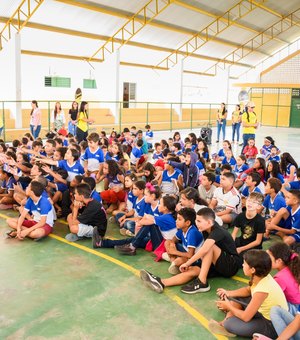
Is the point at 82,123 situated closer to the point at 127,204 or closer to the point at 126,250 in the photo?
the point at 127,204

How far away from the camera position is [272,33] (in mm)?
25750

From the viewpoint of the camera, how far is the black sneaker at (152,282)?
405 centimetres

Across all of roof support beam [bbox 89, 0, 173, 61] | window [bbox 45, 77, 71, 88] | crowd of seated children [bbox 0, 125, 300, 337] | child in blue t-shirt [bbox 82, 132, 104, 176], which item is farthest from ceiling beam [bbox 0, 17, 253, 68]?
child in blue t-shirt [bbox 82, 132, 104, 176]

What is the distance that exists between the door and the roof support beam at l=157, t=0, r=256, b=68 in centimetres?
713

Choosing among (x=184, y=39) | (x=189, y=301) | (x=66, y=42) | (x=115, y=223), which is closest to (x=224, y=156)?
(x=115, y=223)

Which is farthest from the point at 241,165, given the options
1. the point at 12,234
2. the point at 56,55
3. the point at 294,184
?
the point at 56,55

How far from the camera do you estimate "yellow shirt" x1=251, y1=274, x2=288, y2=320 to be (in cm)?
321

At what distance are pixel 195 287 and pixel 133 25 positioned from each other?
56.1ft

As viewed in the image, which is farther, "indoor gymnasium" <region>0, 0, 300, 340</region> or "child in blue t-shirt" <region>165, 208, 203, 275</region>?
"child in blue t-shirt" <region>165, 208, 203, 275</region>

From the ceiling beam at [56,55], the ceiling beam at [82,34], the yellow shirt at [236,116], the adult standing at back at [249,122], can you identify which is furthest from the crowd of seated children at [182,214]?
the ceiling beam at [56,55]

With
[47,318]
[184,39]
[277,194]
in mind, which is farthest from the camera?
[184,39]

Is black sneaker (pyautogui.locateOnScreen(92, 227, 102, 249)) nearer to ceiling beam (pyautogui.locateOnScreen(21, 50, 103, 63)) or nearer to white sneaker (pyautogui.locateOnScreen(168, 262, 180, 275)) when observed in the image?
white sneaker (pyautogui.locateOnScreen(168, 262, 180, 275))

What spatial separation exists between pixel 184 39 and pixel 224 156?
15.8 m

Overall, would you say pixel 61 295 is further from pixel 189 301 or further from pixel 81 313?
pixel 189 301
